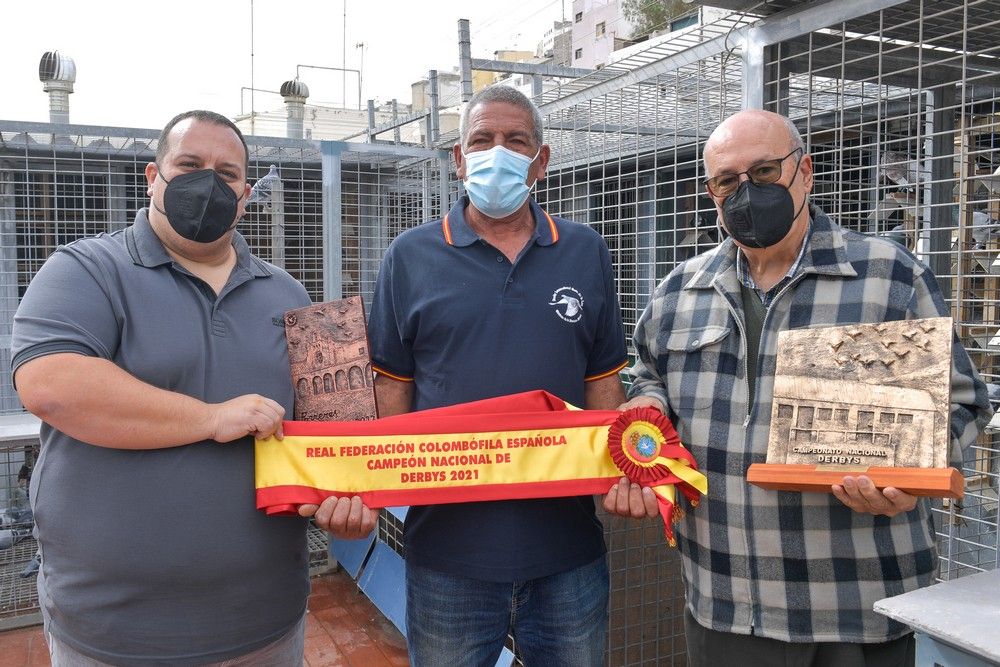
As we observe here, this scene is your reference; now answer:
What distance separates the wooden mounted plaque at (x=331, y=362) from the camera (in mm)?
1962

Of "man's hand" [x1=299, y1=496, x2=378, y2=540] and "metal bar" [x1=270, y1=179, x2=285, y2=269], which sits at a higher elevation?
"metal bar" [x1=270, y1=179, x2=285, y2=269]

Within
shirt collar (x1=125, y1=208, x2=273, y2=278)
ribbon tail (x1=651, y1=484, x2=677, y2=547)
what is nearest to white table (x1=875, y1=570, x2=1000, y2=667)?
ribbon tail (x1=651, y1=484, x2=677, y2=547)

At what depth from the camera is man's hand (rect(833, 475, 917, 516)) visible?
1.57m

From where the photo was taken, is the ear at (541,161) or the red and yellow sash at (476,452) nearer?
the red and yellow sash at (476,452)

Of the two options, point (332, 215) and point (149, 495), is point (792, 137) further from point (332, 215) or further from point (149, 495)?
point (332, 215)

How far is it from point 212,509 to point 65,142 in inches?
154

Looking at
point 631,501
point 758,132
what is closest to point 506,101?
point 758,132

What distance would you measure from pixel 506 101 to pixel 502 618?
4.71 ft

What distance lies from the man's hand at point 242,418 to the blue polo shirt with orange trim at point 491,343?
45cm

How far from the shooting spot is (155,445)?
1.72 metres

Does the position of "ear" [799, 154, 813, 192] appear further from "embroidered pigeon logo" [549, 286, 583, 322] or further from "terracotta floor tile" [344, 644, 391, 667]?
"terracotta floor tile" [344, 644, 391, 667]

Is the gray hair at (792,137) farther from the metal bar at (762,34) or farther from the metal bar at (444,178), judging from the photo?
the metal bar at (444,178)

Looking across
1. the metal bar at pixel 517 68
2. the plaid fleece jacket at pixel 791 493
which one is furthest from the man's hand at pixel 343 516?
the metal bar at pixel 517 68

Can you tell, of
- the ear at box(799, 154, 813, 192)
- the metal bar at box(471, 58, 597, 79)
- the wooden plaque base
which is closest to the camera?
the wooden plaque base
